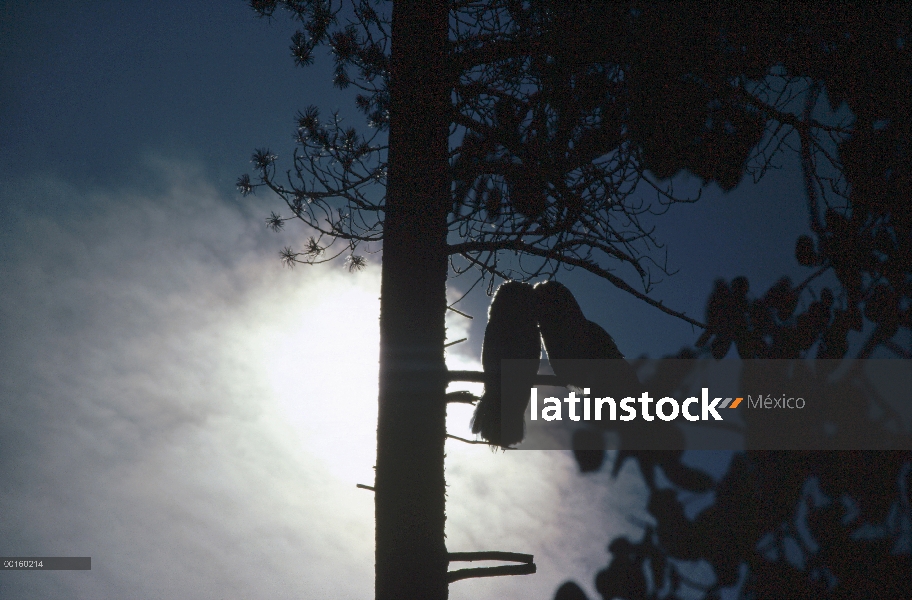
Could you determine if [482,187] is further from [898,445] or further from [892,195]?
[898,445]

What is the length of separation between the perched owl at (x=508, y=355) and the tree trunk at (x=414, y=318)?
0.39 meters

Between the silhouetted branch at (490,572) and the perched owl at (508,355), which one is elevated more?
the perched owl at (508,355)

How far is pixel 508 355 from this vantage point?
262cm

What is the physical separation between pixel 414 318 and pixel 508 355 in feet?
2.07

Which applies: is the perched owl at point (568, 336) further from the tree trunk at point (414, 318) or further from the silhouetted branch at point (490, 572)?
the silhouetted branch at point (490, 572)

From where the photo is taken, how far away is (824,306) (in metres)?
1.18

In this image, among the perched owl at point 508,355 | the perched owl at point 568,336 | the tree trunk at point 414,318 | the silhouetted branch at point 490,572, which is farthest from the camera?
the silhouetted branch at point 490,572

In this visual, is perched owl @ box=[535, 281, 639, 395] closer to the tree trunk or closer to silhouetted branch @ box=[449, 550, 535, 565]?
the tree trunk

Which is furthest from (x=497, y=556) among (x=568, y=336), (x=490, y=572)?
(x=568, y=336)

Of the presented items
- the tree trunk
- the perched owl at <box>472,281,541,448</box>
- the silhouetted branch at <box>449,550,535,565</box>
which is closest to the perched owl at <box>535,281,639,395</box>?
the perched owl at <box>472,281,541,448</box>

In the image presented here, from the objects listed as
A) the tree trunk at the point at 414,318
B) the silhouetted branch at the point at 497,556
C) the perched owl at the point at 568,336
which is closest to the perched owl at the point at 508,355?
the perched owl at the point at 568,336

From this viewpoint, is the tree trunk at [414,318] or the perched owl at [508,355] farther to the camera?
the tree trunk at [414,318]

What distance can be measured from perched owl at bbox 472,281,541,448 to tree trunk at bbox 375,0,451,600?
39 cm

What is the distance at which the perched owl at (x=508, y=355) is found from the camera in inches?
99.8
